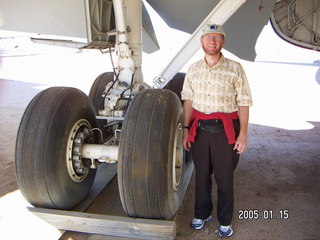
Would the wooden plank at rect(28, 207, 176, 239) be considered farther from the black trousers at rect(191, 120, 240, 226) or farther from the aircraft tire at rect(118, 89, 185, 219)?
the black trousers at rect(191, 120, 240, 226)

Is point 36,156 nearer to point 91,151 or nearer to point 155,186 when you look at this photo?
point 91,151

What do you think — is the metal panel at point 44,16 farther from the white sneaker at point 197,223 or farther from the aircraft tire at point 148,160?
the white sneaker at point 197,223

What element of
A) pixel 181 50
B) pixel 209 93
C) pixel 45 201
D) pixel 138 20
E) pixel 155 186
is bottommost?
pixel 45 201

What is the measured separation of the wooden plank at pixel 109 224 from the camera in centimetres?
203

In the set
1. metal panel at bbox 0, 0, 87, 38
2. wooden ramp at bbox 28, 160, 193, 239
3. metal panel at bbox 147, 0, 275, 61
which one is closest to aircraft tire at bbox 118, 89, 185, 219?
wooden ramp at bbox 28, 160, 193, 239

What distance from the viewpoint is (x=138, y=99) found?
7.15ft

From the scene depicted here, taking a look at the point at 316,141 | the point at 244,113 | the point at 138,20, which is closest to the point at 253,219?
the point at 244,113

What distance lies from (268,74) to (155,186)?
36.2 ft

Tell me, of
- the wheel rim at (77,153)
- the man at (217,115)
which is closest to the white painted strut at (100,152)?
the wheel rim at (77,153)

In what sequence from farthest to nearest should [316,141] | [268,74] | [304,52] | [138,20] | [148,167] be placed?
[304,52]
[268,74]
[316,141]
[138,20]
[148,167]

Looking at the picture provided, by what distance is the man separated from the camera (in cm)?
210

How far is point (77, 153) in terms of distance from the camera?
2398mm

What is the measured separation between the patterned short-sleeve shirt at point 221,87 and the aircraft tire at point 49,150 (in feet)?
3.12

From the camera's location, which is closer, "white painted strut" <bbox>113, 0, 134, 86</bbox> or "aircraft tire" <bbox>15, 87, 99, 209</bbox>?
"aircraft tire" <bbox>15, 87, 99, 209</bbox>
